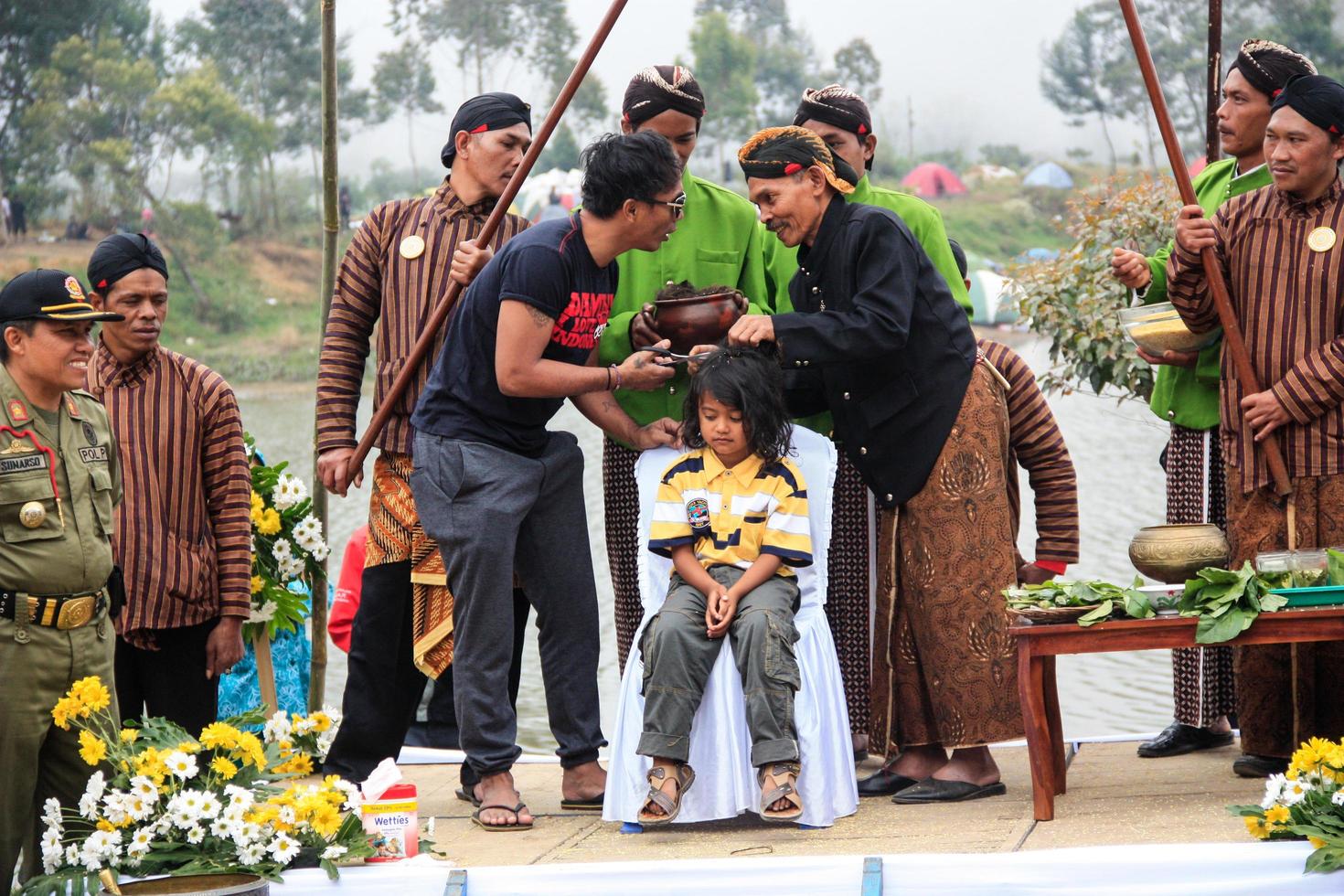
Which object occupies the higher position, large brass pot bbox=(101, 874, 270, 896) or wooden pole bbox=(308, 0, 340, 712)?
wooden pole bbox=(308, 0, 340, 712)

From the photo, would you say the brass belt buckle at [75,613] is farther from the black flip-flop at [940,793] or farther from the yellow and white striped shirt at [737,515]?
the black flip-flop at [940,793]

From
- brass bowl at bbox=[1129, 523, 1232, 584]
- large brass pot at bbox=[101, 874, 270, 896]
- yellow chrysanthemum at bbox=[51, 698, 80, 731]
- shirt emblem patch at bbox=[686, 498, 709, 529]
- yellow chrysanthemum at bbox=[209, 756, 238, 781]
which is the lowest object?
large brass pot at bbox=[101, 874, 270, 896]

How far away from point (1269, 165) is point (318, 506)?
135 inches

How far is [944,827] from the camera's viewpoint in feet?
13.9

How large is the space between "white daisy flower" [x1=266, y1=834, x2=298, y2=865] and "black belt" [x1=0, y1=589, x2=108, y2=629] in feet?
2.36

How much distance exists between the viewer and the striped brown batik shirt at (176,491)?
4727 millimetres

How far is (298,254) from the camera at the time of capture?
22.3m

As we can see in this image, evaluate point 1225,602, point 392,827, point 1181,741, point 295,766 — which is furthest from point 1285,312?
point 295,766

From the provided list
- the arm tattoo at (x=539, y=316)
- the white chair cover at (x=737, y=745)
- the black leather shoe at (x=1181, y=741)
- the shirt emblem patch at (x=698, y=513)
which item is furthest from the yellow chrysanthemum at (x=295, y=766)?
the black leather shoe at (x=1181, y=741)

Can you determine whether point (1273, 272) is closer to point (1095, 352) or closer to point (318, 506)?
point (1095, 352)

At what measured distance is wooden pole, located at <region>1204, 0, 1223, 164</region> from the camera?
5.28 metres

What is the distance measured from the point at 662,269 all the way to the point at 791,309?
16.1 inches

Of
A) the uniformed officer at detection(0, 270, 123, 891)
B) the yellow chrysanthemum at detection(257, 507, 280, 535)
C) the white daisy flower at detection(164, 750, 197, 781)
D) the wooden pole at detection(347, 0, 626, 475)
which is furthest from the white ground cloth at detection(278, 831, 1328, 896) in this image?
the yellow chrysanthemum at detection(257, 507, 280, 535)

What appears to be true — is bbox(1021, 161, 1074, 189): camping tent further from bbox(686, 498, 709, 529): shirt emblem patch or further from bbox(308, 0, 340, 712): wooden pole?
bbox(686, 498, 709, 529): shirt emblem patch
